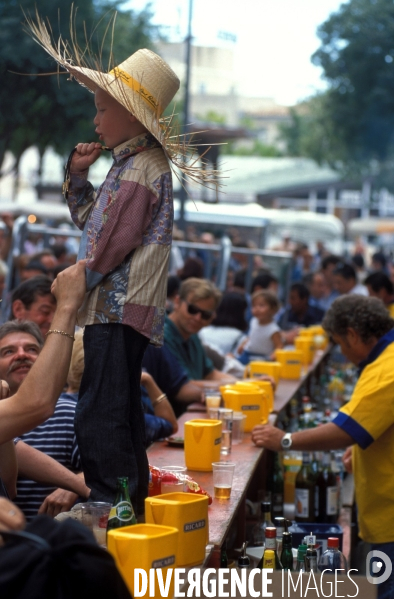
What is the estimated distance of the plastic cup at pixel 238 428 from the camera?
4.96 m

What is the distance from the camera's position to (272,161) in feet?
211

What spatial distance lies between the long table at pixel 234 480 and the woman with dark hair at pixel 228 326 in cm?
322

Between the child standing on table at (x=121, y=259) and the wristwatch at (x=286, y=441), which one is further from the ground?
the child standing on table at (x=121, y=259)

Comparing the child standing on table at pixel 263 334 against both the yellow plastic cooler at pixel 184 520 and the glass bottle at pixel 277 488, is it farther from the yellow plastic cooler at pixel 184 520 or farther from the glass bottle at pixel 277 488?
the yellow plastic cooler at pixel 184 520

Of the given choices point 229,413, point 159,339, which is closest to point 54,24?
point 229,413

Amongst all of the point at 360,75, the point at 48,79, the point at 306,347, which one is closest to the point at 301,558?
the point at 306,347

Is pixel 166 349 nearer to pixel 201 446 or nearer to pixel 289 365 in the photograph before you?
pixel 289 365

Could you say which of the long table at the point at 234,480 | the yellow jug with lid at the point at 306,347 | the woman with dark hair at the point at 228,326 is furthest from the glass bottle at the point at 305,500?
the woman with dark hair at the point at 228,326

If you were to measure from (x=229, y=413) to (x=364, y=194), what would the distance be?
57.4 metres

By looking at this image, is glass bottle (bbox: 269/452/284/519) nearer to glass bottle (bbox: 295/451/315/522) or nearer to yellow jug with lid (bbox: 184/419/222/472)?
glass bottle (bbox: 295/451/315/522)

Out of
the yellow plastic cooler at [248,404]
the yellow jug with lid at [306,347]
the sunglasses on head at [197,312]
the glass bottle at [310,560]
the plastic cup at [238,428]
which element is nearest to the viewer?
the glass bottle at [310,560]

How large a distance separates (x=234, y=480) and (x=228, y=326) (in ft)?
18.5

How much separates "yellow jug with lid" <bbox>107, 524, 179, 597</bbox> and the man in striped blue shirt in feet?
3.97

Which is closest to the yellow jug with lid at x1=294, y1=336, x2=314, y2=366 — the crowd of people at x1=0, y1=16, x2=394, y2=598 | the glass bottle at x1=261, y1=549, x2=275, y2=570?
the crowd of people at x1=0, y1=16, x2=394, y2=598
